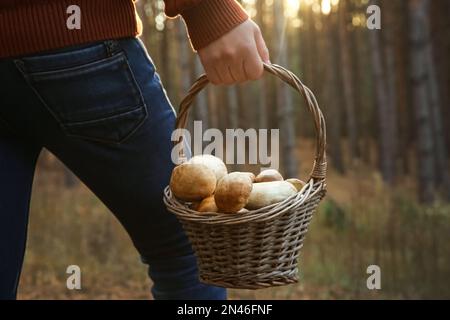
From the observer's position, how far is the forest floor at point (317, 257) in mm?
4070

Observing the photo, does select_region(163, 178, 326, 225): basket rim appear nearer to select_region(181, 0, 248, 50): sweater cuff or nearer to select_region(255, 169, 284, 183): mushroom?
select_region(255, 169, 284, 183): mushroom

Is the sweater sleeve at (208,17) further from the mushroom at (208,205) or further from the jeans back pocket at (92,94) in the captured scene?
the mushroom at (208,205)

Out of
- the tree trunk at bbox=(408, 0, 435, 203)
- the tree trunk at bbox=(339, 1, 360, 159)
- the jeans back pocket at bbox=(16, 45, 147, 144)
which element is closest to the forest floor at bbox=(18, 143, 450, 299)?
the tree trunk at bbox=(408, 0, 435, 203)

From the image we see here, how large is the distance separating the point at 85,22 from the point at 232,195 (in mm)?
508

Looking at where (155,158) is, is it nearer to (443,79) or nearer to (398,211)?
(398,211)

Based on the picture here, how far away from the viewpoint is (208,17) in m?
1.48

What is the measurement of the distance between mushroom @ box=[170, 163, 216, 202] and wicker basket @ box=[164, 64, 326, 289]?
0.09 ft

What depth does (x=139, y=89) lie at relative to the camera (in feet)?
4.85

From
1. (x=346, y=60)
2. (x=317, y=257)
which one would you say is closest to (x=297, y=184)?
(x=317, y=257)

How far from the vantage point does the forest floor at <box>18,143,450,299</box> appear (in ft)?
13.4

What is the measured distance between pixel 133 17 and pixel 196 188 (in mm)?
429

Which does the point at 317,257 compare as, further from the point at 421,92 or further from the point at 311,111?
the point at 421,92
